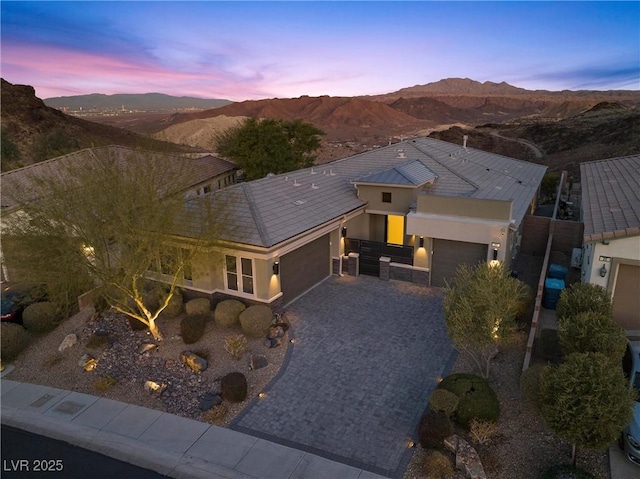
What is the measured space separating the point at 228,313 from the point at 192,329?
4.38 ft

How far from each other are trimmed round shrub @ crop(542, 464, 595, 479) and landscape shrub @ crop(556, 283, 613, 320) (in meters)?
4.22

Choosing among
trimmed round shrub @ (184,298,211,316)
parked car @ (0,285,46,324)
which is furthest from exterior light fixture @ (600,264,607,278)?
parked car @ (0,285,46,324)

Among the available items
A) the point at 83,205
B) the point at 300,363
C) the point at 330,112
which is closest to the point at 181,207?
the point at 83,205

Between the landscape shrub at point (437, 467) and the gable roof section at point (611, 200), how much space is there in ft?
25.2

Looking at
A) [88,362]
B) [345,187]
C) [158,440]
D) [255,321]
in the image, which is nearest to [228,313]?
[255,321]

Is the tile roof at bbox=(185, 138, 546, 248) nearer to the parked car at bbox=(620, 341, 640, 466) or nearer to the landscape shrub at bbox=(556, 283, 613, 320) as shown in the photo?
the landscape shrub at bbox=(556, 283, 613, 320)

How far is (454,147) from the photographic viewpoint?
30.4 metres

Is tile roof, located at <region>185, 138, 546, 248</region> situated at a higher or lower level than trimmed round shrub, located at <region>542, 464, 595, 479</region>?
higher

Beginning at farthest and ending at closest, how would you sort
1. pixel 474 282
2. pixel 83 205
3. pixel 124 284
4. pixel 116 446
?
pixel 124 284
pixel 83 205
pixel 474 282
pixel 116 446

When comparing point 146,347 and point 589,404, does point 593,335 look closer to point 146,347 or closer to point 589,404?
point 589,404

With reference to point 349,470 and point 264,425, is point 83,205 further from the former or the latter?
point 349,470

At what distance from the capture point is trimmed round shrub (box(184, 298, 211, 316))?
1578cm

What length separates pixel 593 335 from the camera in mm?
10531

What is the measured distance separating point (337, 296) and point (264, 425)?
25.6ft
